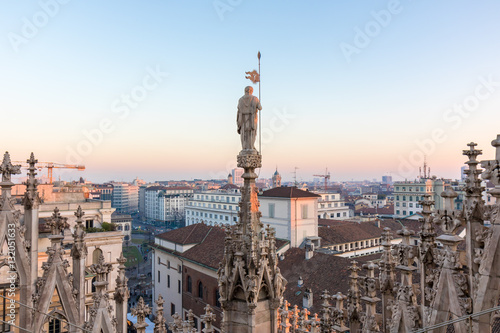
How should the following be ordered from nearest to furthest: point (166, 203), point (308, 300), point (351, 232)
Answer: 1. point (308, 300)
2. point (351, 232)
3. point (166, 203)

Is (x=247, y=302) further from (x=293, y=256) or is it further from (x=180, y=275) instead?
(x=180, y=275)

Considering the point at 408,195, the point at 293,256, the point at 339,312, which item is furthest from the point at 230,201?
the point at 339,312

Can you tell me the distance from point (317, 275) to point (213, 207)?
7572cm

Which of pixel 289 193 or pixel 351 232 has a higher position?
pixel 289 193

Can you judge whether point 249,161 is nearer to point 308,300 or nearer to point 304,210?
point 308,300

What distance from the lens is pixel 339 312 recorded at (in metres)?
10.1

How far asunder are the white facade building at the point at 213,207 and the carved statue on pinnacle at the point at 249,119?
3482 inches

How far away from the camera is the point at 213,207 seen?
4195 inches

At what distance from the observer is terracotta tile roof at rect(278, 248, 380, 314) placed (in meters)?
29.5

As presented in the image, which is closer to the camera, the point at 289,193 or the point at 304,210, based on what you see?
the point at 304,210

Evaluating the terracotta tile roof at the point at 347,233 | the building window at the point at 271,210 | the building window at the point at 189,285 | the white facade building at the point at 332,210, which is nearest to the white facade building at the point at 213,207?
the white facade building at the point at 332,210

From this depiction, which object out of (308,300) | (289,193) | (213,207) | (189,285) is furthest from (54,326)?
(213,207)

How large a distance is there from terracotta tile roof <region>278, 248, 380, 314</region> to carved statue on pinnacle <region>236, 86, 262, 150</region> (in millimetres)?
22252

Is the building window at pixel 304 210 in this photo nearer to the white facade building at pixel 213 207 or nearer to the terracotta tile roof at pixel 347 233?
the terracotta tile roof at pixel 347 233
